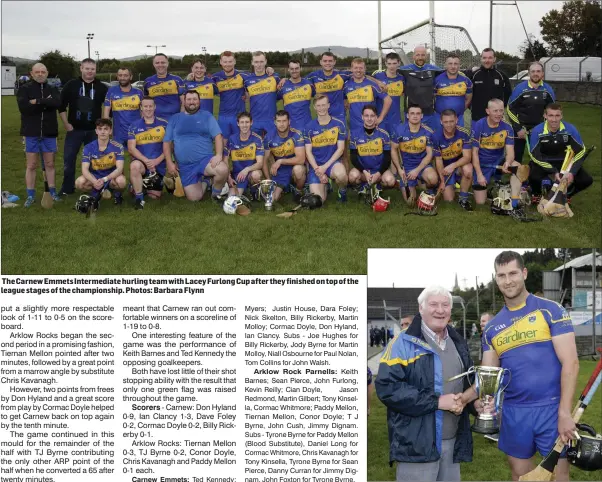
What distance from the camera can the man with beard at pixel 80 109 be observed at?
9.37m

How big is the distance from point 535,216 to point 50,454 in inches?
234

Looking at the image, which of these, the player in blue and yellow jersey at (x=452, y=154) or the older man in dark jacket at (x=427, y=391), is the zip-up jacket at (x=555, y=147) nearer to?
the player in blue and yellow jersey at (x=452, y=154)

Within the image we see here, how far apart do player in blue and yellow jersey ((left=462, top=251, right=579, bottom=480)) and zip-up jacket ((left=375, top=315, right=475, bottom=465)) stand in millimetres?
232

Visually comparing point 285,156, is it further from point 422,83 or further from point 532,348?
point 532,348

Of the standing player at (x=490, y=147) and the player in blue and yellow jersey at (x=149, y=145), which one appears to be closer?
the standing player at (x=490, y=147)

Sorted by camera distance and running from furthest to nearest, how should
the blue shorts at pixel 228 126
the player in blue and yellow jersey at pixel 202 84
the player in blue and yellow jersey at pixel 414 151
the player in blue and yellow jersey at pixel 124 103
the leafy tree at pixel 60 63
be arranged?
the leafy tree at pixel 60 63 → the blue shorts at pixel 228 126 → the player in blue and yellow jersey at pixel 202 84 → the player in blue and yellow jersey at pixel 124 103 → the player in blue and yellow jersey at pixel 414 151

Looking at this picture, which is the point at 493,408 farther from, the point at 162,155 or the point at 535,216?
the point at 162,155

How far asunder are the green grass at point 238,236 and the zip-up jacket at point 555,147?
2.04 feet

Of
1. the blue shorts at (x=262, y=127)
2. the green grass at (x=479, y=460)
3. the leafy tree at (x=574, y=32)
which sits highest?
the leafy tree at (x=574, y=32)

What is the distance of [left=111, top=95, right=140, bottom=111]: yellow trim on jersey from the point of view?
9555 millimetres

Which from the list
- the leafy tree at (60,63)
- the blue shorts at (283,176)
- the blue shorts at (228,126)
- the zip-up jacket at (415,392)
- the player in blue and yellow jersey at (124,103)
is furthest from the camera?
the leafy tree at (60,63)

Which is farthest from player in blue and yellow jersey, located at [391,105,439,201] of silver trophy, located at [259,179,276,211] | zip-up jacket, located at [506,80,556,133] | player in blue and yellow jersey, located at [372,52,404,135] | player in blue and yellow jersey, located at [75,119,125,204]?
player in blue and yellow jersey, located at [75,119,125,204]

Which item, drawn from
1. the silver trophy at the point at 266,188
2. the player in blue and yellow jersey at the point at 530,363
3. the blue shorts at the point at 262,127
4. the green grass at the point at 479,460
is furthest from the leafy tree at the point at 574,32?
the player in blue and yellow jersey at the point at 530,363

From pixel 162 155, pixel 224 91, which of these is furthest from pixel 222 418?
pixel 224 91
